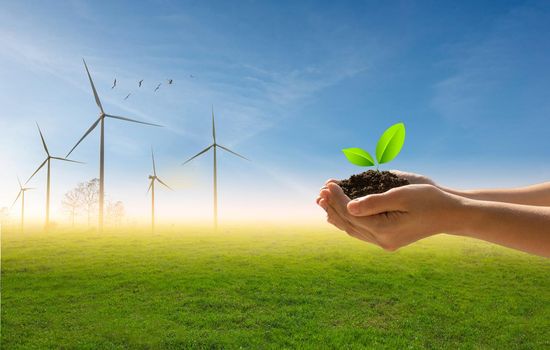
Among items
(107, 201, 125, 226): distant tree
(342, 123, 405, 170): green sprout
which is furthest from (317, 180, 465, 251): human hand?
(107, 201, 125, 226): distant tree

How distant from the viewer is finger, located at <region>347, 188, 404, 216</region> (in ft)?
8.01

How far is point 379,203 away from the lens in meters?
2.46

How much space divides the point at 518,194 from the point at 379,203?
163 centimetres

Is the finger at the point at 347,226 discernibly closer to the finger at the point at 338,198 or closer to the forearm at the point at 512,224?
the finger at the point at 338,198

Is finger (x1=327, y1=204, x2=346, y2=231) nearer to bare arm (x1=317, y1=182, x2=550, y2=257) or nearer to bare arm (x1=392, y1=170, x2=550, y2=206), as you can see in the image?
bare arm (x1=317, y1=182, x2=550, y2=257)

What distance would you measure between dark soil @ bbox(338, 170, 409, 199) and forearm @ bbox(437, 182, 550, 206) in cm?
53

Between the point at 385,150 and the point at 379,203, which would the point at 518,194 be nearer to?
the point at 385,150

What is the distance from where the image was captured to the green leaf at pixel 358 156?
334cm

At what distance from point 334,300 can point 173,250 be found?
1352 cm

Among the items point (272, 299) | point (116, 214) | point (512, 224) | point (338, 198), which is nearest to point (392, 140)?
point (338, 198)

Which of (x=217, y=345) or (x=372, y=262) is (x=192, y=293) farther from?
(x=372, y=262)

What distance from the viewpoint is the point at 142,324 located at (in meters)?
11.6

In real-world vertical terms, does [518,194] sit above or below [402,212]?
above

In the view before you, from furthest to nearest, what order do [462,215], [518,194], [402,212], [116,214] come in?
[116,214] → [518,194] → [402,212] → [462,215]
